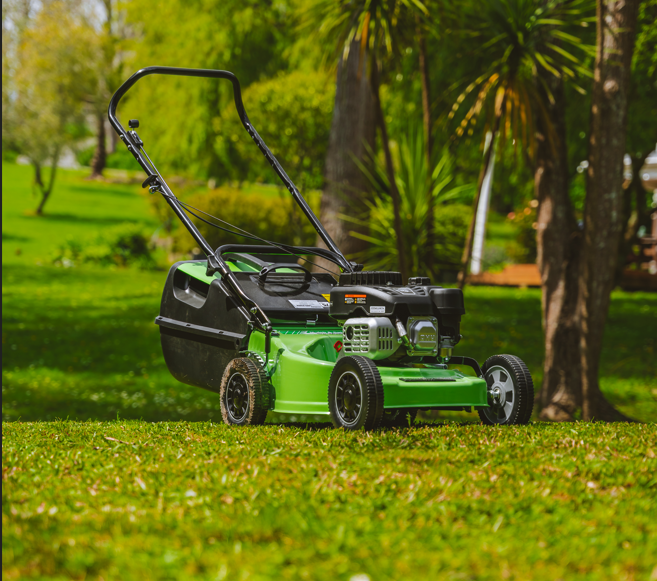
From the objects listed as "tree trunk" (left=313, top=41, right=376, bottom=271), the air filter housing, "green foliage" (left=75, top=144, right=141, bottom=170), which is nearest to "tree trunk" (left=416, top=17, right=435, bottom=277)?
"tree trunk" (left=313, top=41, right=376, bottom=271)

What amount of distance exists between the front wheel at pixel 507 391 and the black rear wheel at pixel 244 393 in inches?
57.0

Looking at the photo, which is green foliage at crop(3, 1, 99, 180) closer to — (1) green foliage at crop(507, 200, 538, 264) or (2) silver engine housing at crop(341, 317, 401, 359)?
(1) green foliage at crop(507, 200, 538, 264)

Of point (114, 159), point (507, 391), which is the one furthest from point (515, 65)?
point (114, 159)

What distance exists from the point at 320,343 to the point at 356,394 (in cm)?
97

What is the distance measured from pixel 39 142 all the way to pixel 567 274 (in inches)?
1001

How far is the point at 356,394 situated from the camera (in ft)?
16.5

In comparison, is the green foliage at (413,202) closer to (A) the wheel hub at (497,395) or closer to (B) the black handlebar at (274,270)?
(B) the black handlebar at (274,270)

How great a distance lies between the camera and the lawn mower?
5.10 meters

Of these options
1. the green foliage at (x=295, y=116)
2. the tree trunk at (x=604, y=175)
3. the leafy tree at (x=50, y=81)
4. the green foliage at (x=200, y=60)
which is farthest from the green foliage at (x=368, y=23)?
the leafy tree at (x=50, y=81)

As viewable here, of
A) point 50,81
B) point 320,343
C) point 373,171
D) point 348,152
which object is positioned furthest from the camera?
point 50,81

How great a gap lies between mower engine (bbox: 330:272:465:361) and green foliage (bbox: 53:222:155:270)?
65.0 ft

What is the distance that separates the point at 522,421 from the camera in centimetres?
543

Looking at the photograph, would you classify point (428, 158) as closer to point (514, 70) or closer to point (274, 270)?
point (514, 70)

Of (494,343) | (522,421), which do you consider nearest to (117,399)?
(494,343)
